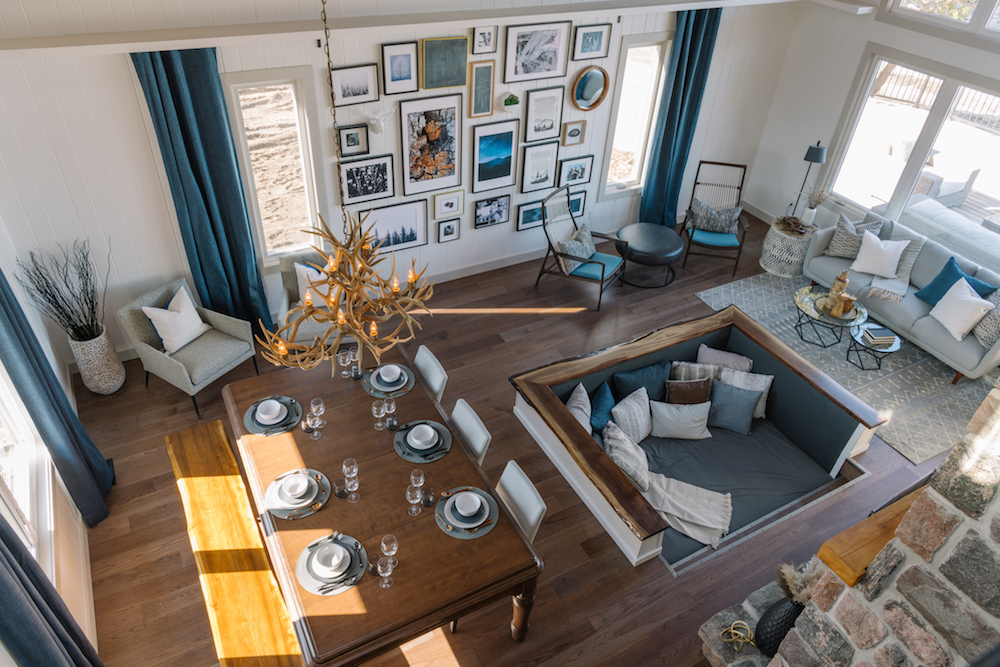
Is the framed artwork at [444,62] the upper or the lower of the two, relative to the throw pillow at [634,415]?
upper

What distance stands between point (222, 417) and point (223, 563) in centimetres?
187

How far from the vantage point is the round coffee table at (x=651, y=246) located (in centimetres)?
711

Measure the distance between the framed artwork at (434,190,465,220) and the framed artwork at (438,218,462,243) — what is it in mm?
79

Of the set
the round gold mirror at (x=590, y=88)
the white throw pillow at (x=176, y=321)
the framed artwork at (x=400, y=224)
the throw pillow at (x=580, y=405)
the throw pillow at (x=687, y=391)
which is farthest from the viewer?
the round gold mirror at (x=590, y=88)

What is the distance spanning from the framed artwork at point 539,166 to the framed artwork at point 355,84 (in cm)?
178

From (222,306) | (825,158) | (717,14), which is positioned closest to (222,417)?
(222,306)

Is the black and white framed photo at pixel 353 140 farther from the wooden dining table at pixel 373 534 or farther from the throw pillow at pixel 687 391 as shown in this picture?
the throw pillow at pixel 687 391

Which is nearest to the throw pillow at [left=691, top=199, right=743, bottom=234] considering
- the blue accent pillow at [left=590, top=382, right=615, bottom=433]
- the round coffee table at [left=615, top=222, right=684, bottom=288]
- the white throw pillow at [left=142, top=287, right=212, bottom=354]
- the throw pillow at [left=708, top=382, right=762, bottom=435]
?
the round coffee table at [left=615, top=222, right=684, bottom=288]

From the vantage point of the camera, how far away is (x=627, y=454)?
4.80 meters

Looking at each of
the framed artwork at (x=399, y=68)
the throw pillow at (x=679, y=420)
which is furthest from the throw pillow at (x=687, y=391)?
the framed artwork at (x=399, y=68)

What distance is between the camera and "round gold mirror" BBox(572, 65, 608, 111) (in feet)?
21.5

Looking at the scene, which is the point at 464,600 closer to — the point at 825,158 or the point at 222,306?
the point at 222,306

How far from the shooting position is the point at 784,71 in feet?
25.8

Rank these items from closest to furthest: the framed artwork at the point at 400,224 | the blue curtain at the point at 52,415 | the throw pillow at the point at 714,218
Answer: the blue curtain at the point at 52,415 → the framed artwork at the point at 400,224 → the throw pillow at the point at 714,218
